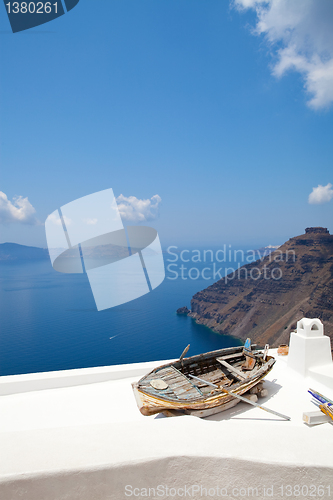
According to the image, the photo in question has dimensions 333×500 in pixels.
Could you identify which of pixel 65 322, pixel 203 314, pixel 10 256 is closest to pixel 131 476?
pixel 65 322

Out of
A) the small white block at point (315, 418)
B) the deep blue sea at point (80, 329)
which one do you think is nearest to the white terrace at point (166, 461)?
the small white block at point (315, 418)

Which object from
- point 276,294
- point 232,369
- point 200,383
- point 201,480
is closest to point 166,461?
point 201,480

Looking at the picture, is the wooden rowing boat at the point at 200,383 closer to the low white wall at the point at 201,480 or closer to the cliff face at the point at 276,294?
the low white wall at the point at 201,480

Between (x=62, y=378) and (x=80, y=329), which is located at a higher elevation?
(x=62, y=378)

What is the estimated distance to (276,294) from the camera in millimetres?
43688

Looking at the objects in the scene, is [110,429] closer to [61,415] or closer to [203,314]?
[61,415]

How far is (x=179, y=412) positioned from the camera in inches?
115

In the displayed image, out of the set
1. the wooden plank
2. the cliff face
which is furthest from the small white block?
the cliff face
